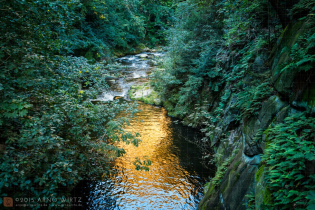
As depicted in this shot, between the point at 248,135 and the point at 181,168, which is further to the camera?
the point at 181,168

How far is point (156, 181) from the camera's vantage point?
22.3 ft

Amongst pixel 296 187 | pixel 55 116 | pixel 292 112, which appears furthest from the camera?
pixel 55 116

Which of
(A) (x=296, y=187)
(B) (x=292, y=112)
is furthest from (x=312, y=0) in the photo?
(A) (x=296, y=187)

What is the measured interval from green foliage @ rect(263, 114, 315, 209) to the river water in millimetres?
3464

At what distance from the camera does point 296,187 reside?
87.7 inches

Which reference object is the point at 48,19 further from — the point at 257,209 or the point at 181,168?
the point at 181,168

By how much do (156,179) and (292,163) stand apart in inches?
211

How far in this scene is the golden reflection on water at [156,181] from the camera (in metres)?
5.83

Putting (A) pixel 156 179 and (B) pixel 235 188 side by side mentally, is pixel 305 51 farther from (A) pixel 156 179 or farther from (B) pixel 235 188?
(A) pixel 156 179

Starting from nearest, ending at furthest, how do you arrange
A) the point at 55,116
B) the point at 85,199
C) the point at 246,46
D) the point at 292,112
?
the point at 292,112
the point at 55,116
the point at 85,199
the point at 246,46

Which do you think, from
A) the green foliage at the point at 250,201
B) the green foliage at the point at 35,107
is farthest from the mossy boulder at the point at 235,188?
the green foliage at the point at 35,107

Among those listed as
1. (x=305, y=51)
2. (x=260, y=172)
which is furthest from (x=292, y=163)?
(x=305, y=51)

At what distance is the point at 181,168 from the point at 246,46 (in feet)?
18.8

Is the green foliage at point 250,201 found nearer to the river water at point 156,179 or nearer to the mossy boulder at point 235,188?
the mossy boulder at point 235,188
